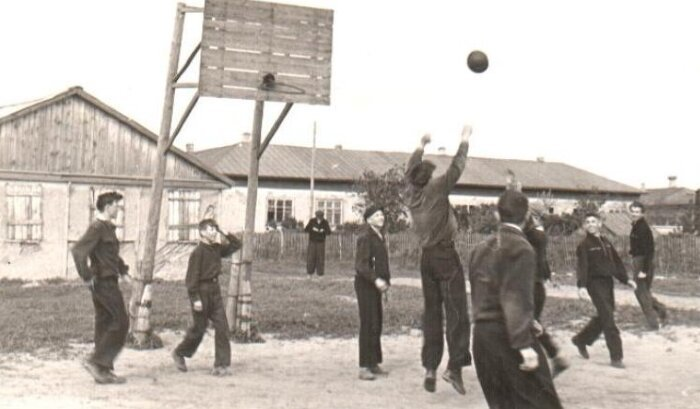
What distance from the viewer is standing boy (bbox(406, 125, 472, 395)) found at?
8.38 m

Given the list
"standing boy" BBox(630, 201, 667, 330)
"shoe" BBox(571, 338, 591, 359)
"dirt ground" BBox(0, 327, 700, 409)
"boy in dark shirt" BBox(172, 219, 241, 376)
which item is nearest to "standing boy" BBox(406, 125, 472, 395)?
"dirt ground" BBox(0, 327, 700, 409)

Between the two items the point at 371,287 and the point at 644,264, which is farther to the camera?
the point at 644,264

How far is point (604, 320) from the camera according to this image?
10094mm

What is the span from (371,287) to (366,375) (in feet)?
3.07

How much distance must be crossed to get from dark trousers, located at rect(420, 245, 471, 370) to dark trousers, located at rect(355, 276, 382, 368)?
2.65ft

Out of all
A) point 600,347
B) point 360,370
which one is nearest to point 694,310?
point 600,347

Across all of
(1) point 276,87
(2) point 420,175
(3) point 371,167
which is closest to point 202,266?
(2) point 420,175

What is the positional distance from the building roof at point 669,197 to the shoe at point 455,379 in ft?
250

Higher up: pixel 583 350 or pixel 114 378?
pixel 583 350

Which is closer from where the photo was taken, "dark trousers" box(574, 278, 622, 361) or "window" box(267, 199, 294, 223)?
"dark trousers" box(574, 278, 622, 361)

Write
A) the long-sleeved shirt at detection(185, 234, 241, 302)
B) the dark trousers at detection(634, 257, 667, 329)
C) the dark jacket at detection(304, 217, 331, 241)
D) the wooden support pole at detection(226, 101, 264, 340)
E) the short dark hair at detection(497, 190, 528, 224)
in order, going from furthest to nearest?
the dark jacket at detection(304, 217, 331, 241) < the dark trousers at detection(634, 257, 667, 329) < the wooden support pole at detection(226, 101, 264, 340) < the long-sleeved shirt at detection(185, 234, 241, 302) < the short dark hair at detection(497, 190, 528, 224)

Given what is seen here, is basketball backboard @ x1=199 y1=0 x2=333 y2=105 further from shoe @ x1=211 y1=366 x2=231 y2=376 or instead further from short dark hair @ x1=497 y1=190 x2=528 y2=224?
short dark hair @ x1=497 y1=190 x2=528 y2=224

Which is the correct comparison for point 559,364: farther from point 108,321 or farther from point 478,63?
point 478,63

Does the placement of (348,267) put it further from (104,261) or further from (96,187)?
(104,261)
